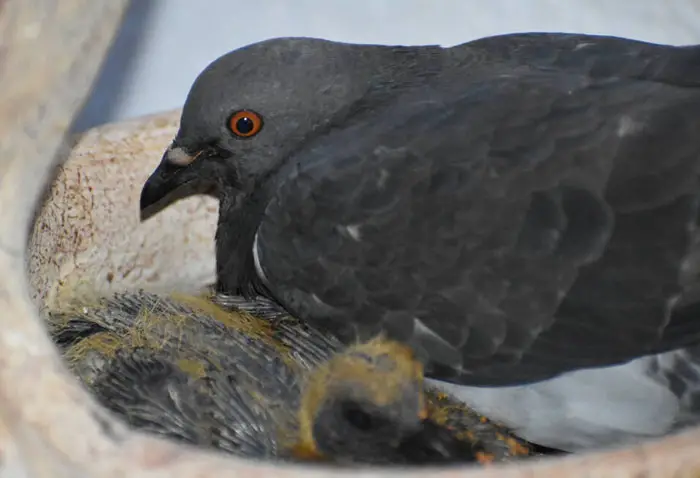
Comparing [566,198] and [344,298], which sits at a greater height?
[566,198]

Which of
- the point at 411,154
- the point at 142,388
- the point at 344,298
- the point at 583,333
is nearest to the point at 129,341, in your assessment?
the point at 142,388

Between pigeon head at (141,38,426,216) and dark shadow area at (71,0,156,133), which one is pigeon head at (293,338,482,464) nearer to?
pigeon head at (141,38,426,216)

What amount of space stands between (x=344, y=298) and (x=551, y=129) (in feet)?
0.88

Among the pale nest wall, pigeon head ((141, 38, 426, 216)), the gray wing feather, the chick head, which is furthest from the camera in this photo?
pigeon head ((141, 38, 426, 216))

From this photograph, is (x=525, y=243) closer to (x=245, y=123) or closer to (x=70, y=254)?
(x=245, y=123)

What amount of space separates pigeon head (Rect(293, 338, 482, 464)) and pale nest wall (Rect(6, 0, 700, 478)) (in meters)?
0.17

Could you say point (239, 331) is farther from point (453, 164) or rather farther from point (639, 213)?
point (639, 213)

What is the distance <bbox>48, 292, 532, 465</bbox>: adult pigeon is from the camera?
31.7 inches

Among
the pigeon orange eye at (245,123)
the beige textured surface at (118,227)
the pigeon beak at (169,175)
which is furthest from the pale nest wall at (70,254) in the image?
the pigeon orange eye at (245,123)

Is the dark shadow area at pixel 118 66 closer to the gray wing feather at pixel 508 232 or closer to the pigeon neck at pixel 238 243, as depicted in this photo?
the pigeon neck at pixel 238 243

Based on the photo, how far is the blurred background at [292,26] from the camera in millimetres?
1786

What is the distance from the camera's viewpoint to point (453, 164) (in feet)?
3.14

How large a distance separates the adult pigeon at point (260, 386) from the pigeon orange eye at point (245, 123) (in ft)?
0.66

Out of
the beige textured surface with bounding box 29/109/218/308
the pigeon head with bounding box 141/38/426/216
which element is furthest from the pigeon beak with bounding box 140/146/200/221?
the beige textured surface with bounding box 29/109/218/308
